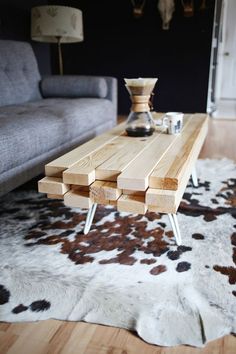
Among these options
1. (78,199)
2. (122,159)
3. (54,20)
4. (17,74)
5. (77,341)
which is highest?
(54,20)

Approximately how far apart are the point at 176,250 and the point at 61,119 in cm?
110

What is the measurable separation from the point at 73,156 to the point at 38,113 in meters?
0.78

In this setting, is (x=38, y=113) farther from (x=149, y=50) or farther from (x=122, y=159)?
(x=149, y=50)

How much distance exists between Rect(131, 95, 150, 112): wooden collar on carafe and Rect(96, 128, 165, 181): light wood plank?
140 millimetres

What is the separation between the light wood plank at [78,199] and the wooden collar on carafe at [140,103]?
597mm

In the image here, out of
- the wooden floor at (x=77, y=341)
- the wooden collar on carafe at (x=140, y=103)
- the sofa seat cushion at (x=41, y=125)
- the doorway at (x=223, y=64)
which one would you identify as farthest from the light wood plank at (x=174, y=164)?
the doorway at (x=223, y=64)

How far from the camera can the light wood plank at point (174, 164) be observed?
1.13 metres

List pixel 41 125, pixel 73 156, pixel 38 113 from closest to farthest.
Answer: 1. pixel 73 156
2. pixel 41 125
3. pixel 38 113

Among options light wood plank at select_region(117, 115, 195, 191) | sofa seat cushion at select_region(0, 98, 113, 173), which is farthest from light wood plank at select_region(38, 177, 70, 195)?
sofa seat cushion at select_region(0, 98, 113, 173)

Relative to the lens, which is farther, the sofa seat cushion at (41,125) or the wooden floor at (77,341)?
the sofa seat cushion at (41,125)

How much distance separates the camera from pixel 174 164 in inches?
50.1

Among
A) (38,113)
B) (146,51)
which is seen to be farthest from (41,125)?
(146,51)

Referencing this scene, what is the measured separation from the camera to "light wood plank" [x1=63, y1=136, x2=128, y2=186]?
1176mm

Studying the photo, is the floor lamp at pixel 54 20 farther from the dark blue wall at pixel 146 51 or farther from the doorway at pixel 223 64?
the doorway at pixel 223 64
